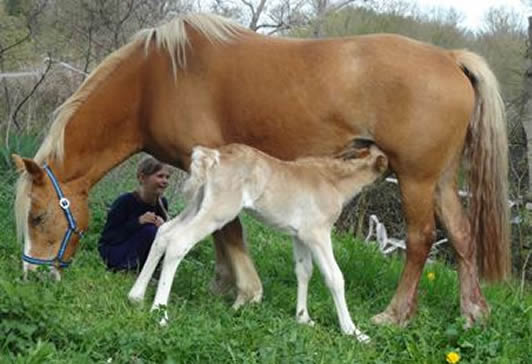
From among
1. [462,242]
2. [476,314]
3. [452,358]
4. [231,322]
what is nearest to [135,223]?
[231,322]

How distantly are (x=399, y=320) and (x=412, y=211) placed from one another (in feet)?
2.51

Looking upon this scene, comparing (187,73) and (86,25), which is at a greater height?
(187,73)

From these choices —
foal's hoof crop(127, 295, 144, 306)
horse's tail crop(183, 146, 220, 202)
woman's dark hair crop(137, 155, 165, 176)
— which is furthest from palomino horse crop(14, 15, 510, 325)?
foal's hoof crop(127, 295, 144, 306)

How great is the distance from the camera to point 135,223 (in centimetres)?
580

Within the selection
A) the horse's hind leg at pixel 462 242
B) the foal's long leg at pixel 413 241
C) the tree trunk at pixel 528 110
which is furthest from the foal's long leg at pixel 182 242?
the tree trunk at pixel 528 110

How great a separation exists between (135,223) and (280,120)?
1.54m

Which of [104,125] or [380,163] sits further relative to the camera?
[104,125]

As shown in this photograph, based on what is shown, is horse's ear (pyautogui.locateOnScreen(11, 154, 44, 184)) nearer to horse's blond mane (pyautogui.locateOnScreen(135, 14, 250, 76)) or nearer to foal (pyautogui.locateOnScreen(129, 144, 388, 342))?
foal (pyautogui.locateOnScreen(129, 144, 388, 342))

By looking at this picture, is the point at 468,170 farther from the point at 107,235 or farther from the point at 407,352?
the point at 107,235

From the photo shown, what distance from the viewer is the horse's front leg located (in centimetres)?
516

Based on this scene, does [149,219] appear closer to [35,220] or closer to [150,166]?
[150,166]

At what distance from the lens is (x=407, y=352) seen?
424cm

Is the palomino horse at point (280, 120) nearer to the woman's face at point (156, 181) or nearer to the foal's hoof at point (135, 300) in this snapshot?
the woman's face at point (156, 181)

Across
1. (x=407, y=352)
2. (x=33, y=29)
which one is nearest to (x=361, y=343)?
(x=407, y=352)
